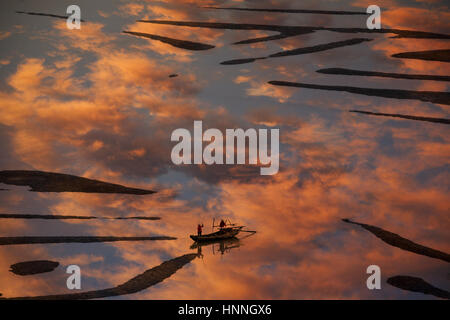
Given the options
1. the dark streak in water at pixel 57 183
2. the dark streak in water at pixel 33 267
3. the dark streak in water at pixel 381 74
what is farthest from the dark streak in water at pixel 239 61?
the dark streak in water at pixel 33 267

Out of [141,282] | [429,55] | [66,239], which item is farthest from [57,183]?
[429,55]

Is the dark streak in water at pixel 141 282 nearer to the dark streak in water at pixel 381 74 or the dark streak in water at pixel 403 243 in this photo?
the dark streak in water at pixel 403 243

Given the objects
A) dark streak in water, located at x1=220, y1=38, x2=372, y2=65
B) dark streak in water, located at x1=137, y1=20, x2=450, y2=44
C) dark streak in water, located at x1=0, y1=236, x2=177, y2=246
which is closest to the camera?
dark streak in water, located at x1=0, y1=236, x2=177, y2=246

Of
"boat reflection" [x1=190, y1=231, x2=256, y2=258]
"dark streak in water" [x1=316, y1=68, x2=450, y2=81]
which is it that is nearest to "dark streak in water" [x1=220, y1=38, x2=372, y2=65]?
"dark streak in water" [x1=316, y1=68, x2=450, y2=81]

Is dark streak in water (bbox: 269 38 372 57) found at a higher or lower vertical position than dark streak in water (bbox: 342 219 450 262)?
higher

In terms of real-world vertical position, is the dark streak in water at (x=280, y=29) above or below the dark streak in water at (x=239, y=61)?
above

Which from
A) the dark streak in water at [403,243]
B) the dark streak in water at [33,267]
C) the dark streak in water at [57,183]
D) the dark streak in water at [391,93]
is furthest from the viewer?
the dark streak in water at [391,93]

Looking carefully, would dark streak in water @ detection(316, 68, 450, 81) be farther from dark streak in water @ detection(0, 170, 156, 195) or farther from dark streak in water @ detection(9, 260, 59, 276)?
dark streak in water @ detection(9, 260, 59, 276)
